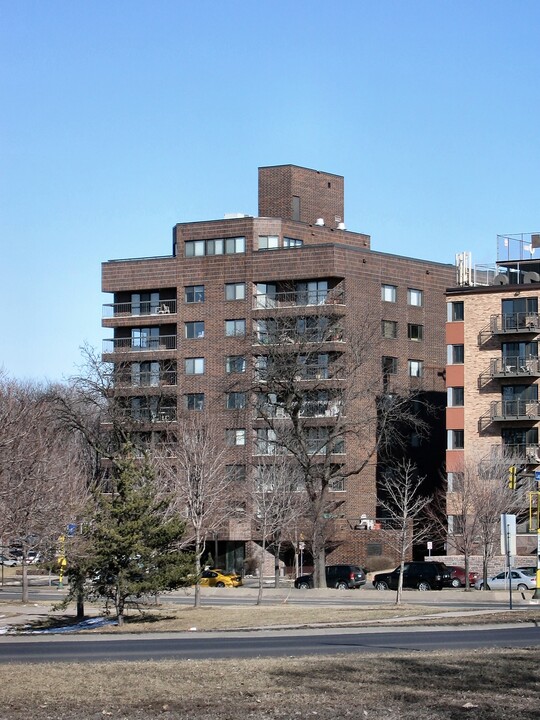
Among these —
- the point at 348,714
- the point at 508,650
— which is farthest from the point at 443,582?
the point at 348,714

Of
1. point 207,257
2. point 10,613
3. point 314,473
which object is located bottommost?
point 10,613

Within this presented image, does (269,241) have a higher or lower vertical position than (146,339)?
higher

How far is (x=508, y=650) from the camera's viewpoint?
78.2ft

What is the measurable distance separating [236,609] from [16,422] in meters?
11.4

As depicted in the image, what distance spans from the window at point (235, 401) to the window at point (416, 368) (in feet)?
39.8

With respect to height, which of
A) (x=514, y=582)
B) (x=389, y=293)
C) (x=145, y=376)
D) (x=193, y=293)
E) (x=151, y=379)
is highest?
(x=193, y=293)

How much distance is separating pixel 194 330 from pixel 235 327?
3384 millimetres

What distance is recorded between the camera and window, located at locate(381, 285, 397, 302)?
84.2 meters

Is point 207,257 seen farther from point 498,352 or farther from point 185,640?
point 185,640

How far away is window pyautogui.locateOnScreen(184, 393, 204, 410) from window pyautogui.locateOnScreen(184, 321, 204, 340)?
404 centimetres

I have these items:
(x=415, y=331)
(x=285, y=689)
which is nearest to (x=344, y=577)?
(x=415, y=331)

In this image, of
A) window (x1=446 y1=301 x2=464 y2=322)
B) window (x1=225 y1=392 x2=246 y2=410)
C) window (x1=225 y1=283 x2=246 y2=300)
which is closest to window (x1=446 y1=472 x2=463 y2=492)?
window (x1=446 y1=301 x2=464 y2=322)

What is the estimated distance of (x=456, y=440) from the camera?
3095 inches

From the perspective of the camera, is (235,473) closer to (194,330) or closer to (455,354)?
(194,330)
